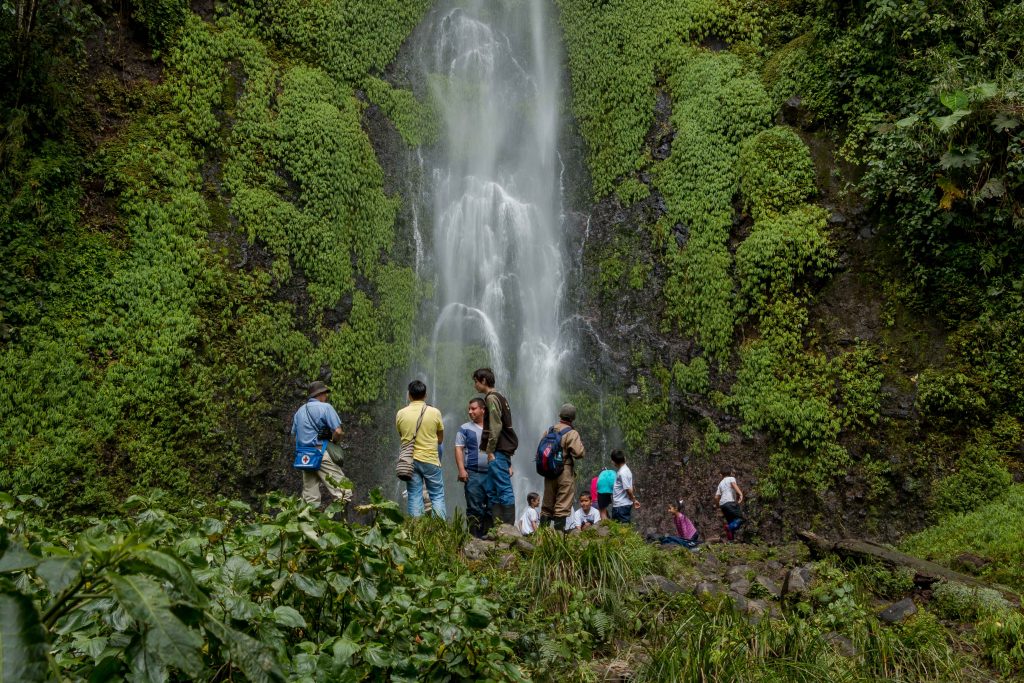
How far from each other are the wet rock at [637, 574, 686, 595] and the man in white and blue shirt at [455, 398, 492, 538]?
2.55m

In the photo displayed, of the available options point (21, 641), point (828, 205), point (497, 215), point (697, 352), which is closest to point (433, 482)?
point (21, 641)

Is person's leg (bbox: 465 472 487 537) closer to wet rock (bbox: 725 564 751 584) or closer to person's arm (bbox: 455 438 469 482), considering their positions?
person's arm (bbox: 455 438 469 482)

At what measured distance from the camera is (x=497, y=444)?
26.5ft

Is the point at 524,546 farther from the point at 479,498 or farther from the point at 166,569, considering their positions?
A: the point at 166,569

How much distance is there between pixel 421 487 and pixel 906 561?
5.20 m

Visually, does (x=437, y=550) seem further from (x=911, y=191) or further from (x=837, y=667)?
(x=911, y=191)

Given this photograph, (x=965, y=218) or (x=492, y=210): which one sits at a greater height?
(x=492, y=210)

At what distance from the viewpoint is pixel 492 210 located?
17.2 m

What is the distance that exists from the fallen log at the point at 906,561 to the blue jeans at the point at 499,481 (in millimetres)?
3657

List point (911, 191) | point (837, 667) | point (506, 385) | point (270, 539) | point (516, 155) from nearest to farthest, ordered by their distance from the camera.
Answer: point (270, 539) → point (837, 667) → point (911, 191) → point (506, 385) → point (516, 155)

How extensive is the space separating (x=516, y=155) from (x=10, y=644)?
18.0 meters

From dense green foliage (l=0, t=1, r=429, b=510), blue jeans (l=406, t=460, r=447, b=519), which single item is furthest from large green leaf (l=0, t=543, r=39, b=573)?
dense green foliage (l=0, t=1, r=429, b=510)

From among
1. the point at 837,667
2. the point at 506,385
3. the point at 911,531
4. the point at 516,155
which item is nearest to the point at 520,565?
the point at 837,667

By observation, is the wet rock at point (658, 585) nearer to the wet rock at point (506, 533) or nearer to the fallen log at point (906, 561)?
the wet rock at point (506, 533)
